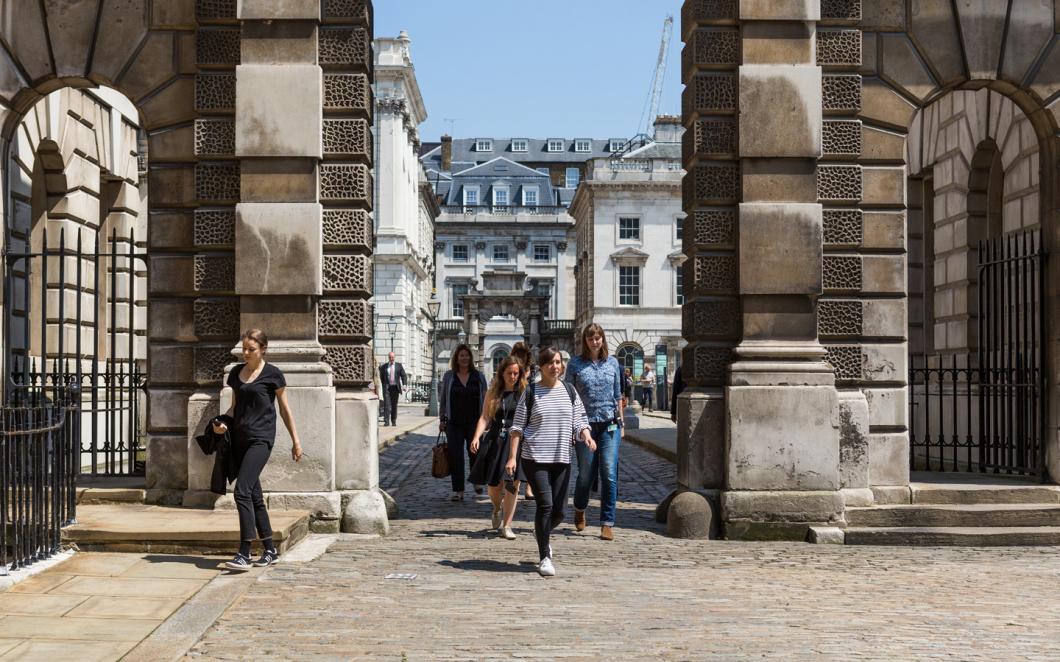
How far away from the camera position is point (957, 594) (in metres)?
8.07

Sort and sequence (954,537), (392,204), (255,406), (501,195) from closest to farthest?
(255,406) < (954,537) < (392,204) < (501,195)

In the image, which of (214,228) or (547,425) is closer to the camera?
(547,425)

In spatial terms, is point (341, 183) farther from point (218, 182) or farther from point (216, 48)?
point (216, 48)

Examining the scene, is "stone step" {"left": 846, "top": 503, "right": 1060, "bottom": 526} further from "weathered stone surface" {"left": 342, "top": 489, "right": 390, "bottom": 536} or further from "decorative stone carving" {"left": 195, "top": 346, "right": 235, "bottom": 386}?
"decorative stone carving" {"left": 195, "top": 346, "right": 235, "bottom": 386}

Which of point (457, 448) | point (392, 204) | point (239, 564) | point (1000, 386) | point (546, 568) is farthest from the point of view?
point (392, 204)

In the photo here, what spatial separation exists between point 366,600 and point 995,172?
35.3 ft

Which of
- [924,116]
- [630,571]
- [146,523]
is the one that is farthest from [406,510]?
[924,116]

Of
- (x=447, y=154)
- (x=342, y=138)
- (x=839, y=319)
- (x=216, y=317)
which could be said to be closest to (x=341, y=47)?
(x=342, y=138)

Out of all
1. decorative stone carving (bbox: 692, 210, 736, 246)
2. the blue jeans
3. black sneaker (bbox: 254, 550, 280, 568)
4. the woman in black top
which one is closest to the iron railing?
the woman in black top

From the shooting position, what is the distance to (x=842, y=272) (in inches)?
434

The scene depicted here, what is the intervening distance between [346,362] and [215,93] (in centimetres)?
273

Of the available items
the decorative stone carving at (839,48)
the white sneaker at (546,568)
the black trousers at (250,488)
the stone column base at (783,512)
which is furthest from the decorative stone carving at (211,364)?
the decorative stone carving at (839,48)

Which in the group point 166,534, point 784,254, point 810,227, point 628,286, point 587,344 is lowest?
point 166,534

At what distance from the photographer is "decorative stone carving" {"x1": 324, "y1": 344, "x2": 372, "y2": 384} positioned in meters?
11.0
